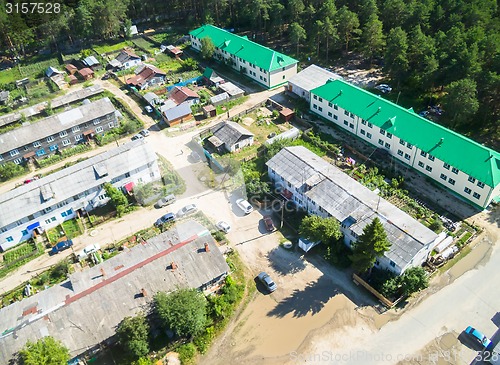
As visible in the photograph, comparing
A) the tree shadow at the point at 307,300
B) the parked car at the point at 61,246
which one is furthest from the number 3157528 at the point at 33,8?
the tree shadow at the point at 307,300

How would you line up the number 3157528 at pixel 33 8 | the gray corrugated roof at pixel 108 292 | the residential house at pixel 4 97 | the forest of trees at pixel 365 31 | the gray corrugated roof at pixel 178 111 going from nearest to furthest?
the gray corrugated roof at pixel 108 292
the forest of trees at pixel 365 31
the gray corrugated roof at pixel 178 111
the residential house at pixel 4 97
the number 3157528 at pixel 33 8

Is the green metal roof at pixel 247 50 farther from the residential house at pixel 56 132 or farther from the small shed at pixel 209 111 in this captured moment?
the residential house at pixel 56 132

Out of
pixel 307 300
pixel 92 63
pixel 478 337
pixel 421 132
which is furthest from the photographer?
pixel 92 63

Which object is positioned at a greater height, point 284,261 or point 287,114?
point 287,114

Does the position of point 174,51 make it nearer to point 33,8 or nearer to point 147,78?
point 147,78

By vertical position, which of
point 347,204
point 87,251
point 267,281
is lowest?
point 267,281

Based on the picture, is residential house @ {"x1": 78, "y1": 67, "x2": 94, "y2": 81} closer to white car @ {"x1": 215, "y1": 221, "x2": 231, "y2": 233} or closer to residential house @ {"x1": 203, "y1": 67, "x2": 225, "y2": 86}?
residential house @ {"x1": 203, "y1": 67, "x2": 225, "y2": 86}

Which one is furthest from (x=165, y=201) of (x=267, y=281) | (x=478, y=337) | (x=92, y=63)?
(x=92, y=63)
